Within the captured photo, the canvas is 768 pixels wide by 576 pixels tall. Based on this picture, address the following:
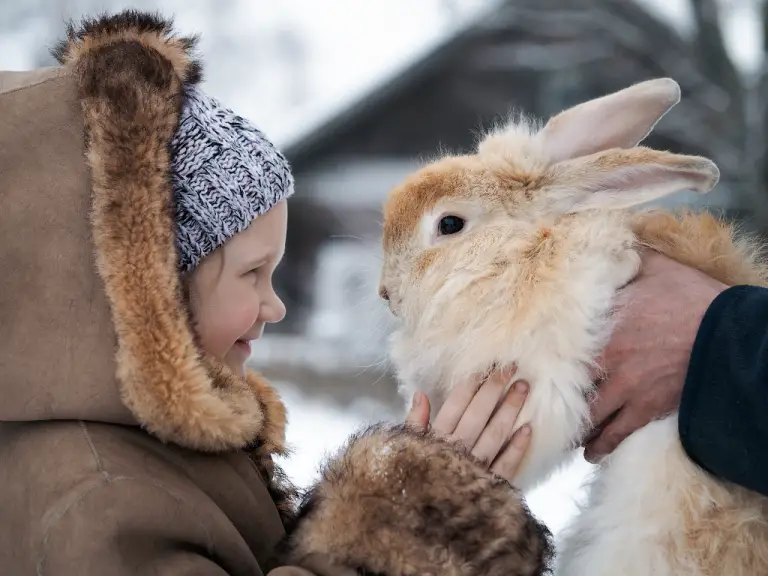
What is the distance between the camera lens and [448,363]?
1942mm

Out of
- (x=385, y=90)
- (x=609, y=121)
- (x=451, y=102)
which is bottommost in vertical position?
(x=451, y=102)

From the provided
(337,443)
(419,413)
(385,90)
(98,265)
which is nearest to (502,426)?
(419,413)

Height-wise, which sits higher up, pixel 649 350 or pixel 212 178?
pixel 212 178

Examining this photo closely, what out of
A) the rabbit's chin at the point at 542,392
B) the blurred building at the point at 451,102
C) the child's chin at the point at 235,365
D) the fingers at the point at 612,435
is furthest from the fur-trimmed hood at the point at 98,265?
the blurred building at the point at 451,102

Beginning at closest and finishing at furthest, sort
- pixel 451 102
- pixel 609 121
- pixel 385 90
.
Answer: pixel 609 121 → pixel 385 90 → pixel 451 102

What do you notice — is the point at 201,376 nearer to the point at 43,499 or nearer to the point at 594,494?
the point at 43,499

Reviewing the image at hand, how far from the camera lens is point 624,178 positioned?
1943mm

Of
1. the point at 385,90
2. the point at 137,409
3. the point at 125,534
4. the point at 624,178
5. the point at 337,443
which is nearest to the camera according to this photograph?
the point at 125,534

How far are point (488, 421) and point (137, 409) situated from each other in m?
0.72

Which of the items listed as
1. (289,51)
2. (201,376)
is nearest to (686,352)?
(201,376)

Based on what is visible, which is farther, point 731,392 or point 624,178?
point 624,178

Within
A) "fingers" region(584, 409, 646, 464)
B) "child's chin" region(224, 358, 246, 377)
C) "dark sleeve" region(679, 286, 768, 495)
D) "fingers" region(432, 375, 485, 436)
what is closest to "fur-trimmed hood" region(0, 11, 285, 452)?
"child's chin" region(224, 358, 246, 377)

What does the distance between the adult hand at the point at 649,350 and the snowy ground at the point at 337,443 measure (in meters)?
0.55

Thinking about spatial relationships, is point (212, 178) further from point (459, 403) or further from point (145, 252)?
point (459, 403)
